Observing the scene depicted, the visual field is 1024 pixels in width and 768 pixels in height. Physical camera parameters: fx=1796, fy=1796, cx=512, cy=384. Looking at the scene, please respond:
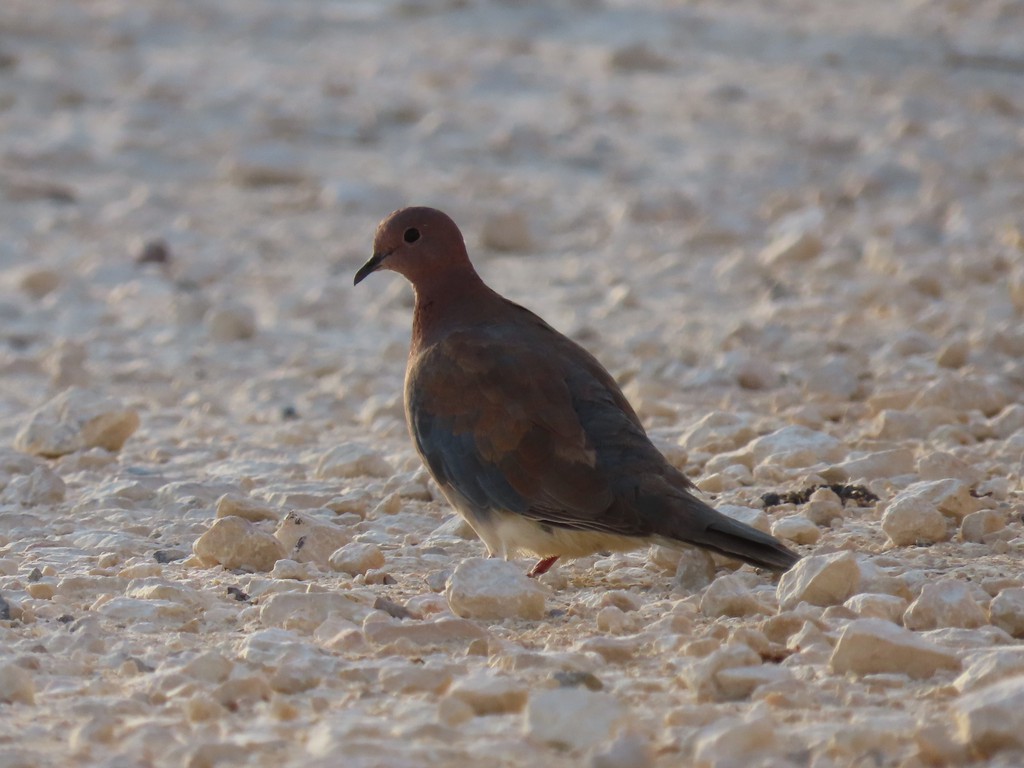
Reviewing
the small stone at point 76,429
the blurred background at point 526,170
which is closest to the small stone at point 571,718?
the small stone at point 76,429

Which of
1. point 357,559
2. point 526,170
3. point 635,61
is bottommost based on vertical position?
point 357,559

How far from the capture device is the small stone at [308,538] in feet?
16.8

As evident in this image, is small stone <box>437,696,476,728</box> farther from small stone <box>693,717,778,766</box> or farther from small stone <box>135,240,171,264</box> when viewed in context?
small stone <box>135,240,171,264</box>

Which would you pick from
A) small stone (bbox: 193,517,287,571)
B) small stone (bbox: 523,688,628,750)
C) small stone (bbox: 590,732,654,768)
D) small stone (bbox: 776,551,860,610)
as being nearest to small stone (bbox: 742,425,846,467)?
small stone (bbox: 776,551,860,610)

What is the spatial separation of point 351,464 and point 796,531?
5.66 feet

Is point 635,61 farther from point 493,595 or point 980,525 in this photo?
point 493,595

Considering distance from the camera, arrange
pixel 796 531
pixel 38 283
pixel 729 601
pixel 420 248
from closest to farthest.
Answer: pixel 729 601 → pixel 796 531 → pixel 420 248 → pixel 38 283

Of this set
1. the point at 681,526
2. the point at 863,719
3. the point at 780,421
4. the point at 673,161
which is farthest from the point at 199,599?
the point at 673,161

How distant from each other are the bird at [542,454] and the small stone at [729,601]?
220mm

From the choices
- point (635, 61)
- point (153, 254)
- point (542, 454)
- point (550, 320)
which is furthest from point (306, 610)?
point (635, 61)

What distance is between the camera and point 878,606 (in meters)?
4.39

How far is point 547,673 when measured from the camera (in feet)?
13.2

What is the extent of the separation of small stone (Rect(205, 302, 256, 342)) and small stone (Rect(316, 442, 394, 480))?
6.96 ft

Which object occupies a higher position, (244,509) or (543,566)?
(244,509)
